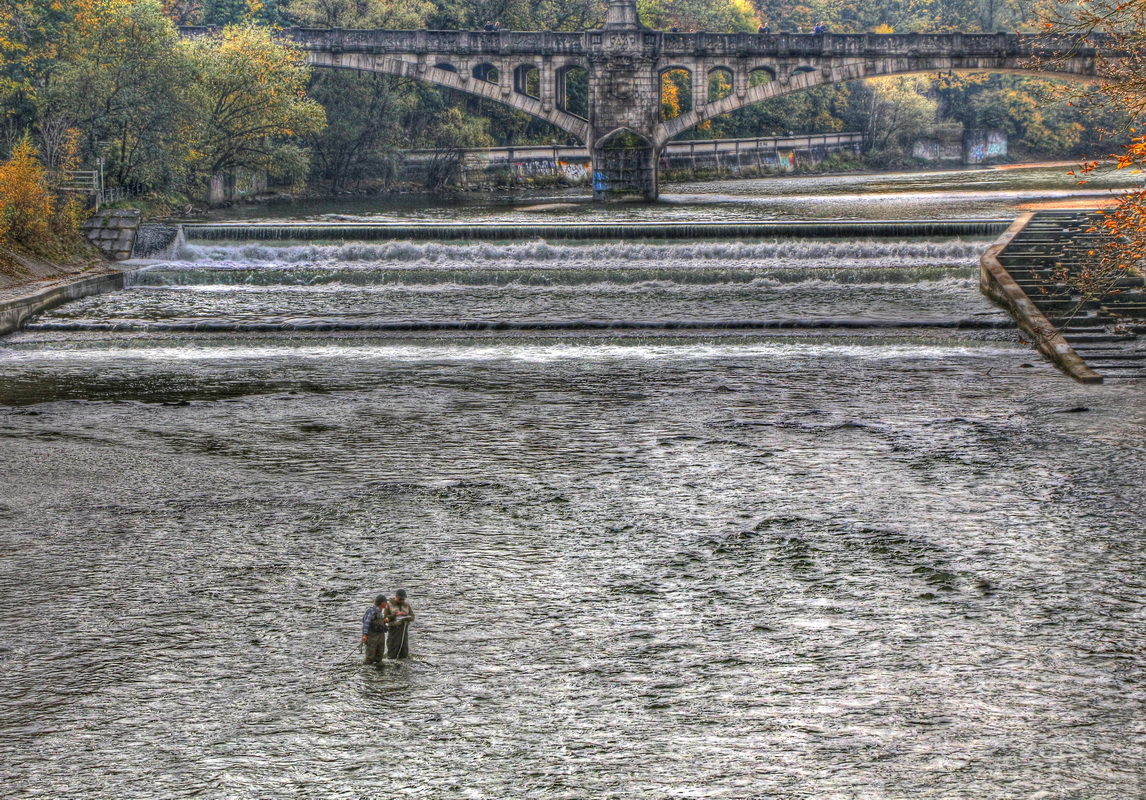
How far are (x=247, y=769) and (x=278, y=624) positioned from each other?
7.71 ft

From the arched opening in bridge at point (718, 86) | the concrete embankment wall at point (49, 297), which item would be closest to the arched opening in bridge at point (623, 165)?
the concrete embankment wall at point (49, 297)

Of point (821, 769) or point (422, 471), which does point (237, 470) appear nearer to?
point (422, 471)

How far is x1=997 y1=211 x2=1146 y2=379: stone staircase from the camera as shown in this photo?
67.1 ft

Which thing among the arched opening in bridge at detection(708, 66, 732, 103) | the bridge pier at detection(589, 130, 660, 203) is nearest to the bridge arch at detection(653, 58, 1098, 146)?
the bridge pier at detection(589, 130, 660, 203)

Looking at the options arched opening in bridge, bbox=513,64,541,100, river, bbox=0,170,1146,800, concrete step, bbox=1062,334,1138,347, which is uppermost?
arched opening in bridge, bbox=513,64,541,100

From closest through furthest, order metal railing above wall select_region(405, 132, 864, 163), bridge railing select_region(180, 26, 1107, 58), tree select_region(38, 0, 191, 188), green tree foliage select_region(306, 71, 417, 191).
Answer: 1. tree select_region(38, 0, 191, 188)
2. bridge railing select_region(180, 26, 1107, 58)
3. green tree foliage select_region(306, 71, 417, 191)
4. metal railing above wall select_region(405, 132, 864, 163)

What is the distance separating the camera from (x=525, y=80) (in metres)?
72.2

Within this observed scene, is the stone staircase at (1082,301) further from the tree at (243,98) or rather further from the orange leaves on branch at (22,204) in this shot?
the tree at (243,98)

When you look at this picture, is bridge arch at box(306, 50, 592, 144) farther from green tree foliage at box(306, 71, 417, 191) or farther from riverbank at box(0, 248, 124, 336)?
riverbank at box(0, 248, 124, 336)

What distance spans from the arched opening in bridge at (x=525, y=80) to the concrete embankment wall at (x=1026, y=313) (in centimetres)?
3661

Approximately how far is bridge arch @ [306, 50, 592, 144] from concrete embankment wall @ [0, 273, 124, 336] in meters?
31.1

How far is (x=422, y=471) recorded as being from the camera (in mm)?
14742

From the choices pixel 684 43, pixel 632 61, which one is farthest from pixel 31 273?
pixel 684 43

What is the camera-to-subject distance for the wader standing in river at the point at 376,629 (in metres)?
9.29
